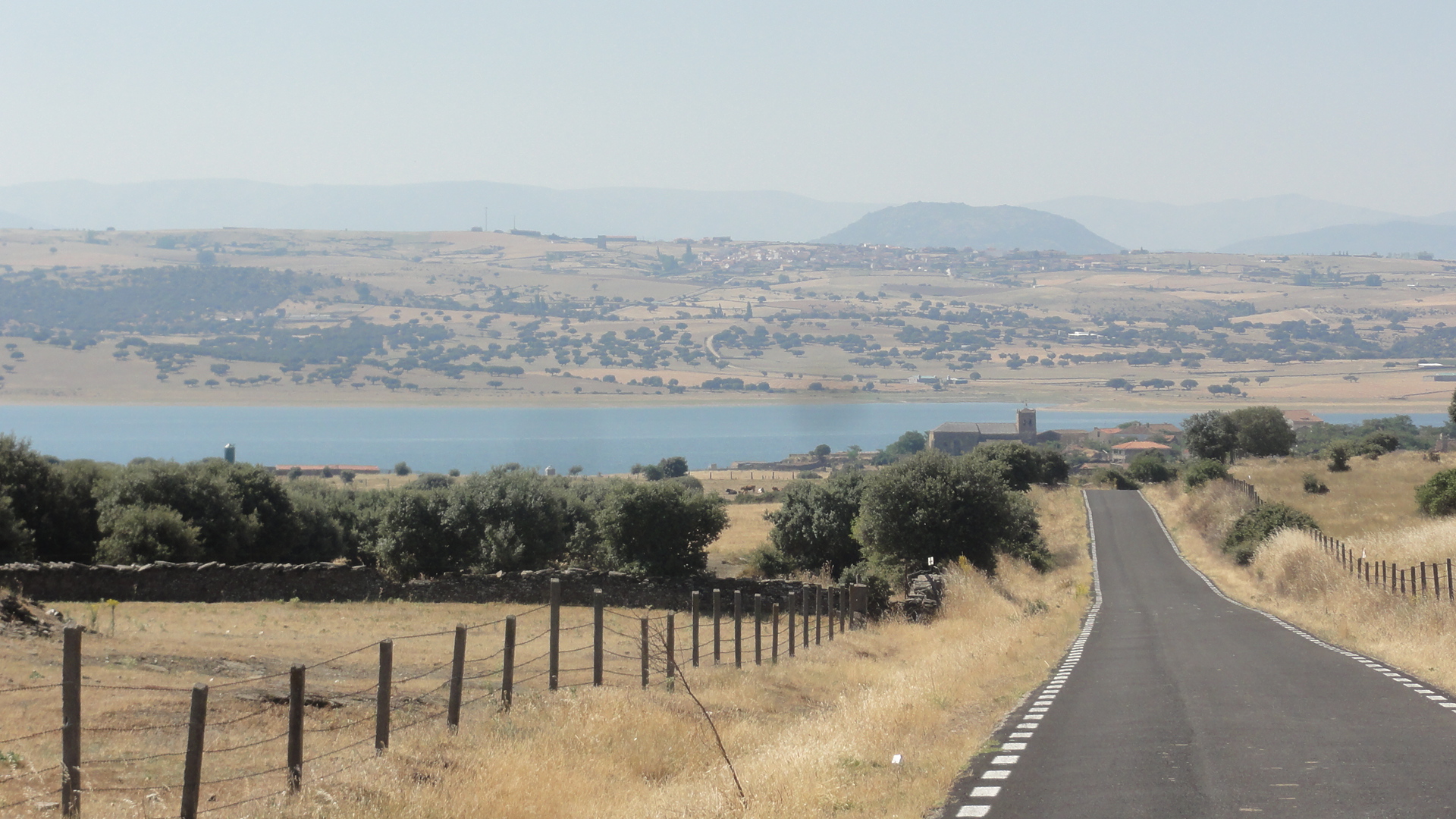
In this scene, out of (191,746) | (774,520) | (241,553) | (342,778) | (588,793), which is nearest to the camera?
(191,746)

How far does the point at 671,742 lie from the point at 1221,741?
4.89m

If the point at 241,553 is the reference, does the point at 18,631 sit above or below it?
above

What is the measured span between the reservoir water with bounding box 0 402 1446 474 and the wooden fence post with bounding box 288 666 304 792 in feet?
389

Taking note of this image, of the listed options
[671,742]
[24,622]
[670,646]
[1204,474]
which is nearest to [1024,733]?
[671,742]

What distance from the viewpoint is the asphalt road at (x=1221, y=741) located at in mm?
7512

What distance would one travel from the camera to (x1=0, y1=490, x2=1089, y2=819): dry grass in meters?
8.18

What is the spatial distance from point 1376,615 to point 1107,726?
14140 mm

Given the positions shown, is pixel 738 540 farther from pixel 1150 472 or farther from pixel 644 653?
pixel 1150 472

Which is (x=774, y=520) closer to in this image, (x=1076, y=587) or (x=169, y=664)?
(x=1076, y=587)

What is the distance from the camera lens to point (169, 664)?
14742 mm

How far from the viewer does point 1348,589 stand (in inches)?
1017

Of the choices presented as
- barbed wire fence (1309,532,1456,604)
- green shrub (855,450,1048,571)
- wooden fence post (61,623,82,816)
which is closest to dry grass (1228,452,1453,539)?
barbed wire fence (1309,532,1456,604)

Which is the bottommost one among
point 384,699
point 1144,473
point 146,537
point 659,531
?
point 1144,473

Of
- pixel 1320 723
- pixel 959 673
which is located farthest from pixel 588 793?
pixel 959 673
